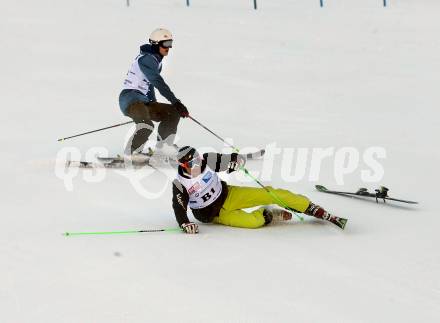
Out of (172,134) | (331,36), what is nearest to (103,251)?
(172,134)

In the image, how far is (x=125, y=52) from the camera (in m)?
15.7

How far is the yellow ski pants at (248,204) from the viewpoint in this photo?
19.3ft

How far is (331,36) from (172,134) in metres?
10.7

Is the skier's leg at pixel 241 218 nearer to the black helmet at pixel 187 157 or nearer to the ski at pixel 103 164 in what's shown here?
the black helmet at pixel 187 157

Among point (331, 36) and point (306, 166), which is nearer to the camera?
point (306, 166)

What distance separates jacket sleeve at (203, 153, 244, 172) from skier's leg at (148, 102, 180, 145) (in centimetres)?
226

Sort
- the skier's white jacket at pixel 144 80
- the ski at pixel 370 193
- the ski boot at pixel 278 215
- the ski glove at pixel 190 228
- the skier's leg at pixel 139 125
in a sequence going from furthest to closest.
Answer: the skier's leg at pixel 139 125 → the skier's white jacket at pixel 144 80 → the ski at pixel 370 193 → the ski boot at pixel 278 215 → the ski glove at pixel 190 228

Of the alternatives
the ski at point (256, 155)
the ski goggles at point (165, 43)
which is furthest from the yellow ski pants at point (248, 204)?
the ski at point (256, 155)

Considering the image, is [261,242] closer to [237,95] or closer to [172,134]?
[172,134]

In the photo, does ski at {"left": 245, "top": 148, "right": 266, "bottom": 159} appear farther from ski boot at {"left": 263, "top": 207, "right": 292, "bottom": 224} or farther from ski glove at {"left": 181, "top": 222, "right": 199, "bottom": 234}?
ski glove at {"left": 181, "top": 222, "right": 199, "bottom": 234}

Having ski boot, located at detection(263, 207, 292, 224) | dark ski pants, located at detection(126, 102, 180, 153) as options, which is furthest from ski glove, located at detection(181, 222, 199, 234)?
dark ski pants, located at detection(126, 102, 180, 153)

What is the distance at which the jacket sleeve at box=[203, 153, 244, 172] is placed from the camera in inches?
230

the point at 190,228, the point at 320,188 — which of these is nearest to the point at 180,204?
the point at 190,228

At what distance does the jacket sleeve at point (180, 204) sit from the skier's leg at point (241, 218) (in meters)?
0.39
